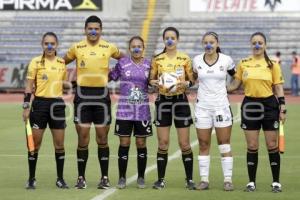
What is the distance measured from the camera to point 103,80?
11594mm

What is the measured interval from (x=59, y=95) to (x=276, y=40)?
3075 centimetres

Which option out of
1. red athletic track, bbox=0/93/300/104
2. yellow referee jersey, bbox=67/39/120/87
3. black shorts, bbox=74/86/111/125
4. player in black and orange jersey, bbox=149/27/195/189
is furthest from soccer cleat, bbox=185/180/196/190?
red athletic track, bbox=0/93/300/104

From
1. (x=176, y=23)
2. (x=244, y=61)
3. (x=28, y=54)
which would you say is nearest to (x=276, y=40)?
(x=176, y=23)

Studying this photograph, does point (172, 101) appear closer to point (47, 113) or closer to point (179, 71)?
point (179, 71)

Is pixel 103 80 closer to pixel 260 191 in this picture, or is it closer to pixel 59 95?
pixel 59 95

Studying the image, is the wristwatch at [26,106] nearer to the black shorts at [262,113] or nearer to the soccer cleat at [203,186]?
the soccer cleat at [203,186]

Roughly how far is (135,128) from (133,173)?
1577 mm

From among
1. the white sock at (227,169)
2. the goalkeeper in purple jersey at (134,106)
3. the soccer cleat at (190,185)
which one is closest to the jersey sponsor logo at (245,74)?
the white sock at (227,169)

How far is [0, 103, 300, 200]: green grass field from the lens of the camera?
1092 centimetres

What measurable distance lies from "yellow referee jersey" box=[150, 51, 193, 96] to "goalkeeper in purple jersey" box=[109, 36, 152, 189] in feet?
0.39

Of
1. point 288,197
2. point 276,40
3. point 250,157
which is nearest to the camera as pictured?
point 288,197

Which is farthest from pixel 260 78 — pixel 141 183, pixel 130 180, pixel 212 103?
pixel 130 180

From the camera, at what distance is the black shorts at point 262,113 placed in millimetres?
11312

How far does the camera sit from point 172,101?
11.6 meters
